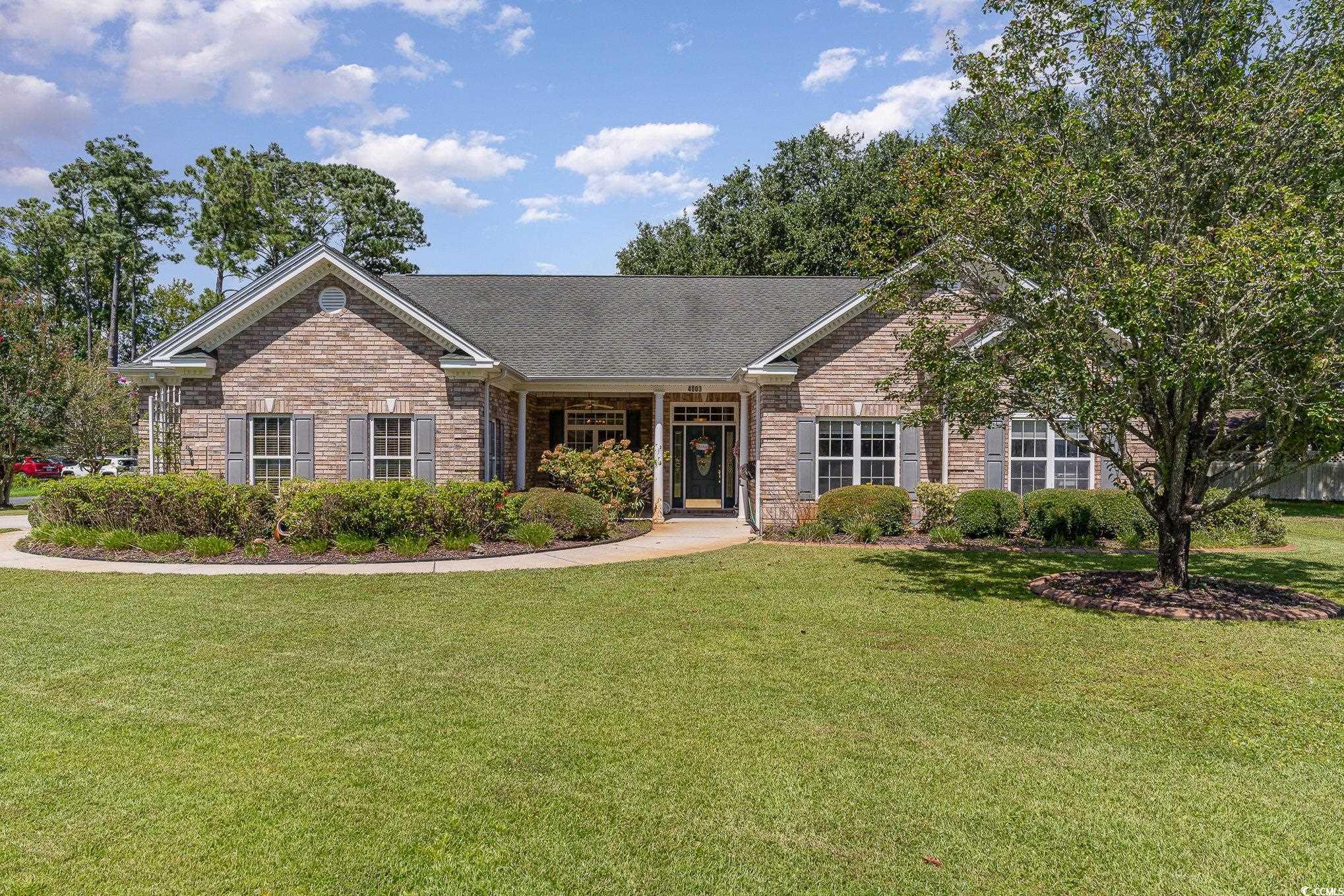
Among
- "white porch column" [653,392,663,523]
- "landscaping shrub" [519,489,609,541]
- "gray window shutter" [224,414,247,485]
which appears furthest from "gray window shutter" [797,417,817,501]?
"gray window shutter" [224,414,247,485]

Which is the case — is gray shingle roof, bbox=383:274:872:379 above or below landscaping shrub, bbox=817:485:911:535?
above

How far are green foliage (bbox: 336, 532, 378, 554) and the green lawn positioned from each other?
3366 millimetres

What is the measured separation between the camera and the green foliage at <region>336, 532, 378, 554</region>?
1197 centimetres

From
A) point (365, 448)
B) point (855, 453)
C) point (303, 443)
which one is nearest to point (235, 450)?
point (303, 443)

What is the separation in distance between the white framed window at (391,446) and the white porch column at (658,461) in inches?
208

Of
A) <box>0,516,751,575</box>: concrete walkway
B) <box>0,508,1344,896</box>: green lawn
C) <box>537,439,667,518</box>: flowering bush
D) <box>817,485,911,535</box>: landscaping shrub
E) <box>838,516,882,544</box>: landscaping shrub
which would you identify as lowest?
<box>0,508,1344,896</box>: green lawn

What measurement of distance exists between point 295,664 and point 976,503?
39.5ft

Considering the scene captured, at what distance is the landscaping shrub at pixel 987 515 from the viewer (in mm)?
14547

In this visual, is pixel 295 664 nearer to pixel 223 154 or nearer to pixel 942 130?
pixel 942 130

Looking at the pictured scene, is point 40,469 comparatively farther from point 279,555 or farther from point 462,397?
point 279,555

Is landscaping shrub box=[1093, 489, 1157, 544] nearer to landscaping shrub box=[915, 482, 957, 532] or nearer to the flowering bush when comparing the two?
landscaping shrub box=[915, 482, 957, 532]

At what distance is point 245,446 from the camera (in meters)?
15.3

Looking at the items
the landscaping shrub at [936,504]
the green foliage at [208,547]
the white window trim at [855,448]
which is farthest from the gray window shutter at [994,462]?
the green foliage at [208,547]

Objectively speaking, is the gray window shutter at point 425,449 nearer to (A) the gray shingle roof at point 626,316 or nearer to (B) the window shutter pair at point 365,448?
(B) the window shutter pair at point 365,448
